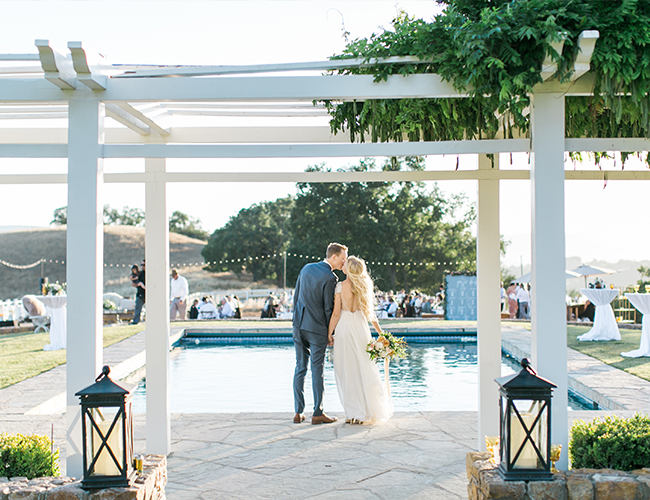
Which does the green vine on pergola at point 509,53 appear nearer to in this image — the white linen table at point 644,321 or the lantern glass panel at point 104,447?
the lantern glass panel at point 104,447

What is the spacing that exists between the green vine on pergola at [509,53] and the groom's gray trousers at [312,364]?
2.54 m

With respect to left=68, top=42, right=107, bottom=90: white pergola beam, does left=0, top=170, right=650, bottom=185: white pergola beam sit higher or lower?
lower

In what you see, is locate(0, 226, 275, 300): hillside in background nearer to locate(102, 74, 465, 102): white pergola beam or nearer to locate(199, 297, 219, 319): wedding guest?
locate(199, 297, 219, 319): wedding guest

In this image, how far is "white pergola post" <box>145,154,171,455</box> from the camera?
14.9ft

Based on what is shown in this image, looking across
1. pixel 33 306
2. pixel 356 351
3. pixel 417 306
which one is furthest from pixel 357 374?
pixel 417 306

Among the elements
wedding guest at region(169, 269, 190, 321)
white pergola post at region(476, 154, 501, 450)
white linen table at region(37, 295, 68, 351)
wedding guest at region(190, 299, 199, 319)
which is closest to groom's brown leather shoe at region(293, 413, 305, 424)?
white pergola post at region(476, 154, 501, 450)

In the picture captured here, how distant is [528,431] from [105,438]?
2.07 m

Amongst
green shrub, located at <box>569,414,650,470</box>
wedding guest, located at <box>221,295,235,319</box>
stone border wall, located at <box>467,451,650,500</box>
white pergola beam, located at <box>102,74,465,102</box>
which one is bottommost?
wedding guest, located at <box>221,295,235,319</box>

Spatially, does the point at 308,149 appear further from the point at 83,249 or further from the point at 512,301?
the point at 512,301

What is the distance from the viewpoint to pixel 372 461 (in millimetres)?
4297

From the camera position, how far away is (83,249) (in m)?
3.36

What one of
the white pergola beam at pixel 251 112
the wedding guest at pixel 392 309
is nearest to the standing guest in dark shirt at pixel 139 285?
the wedding guest at pixel 392 309

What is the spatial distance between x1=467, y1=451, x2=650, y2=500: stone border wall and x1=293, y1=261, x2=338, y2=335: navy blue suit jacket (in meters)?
2.77

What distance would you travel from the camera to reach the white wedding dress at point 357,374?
548 cm
